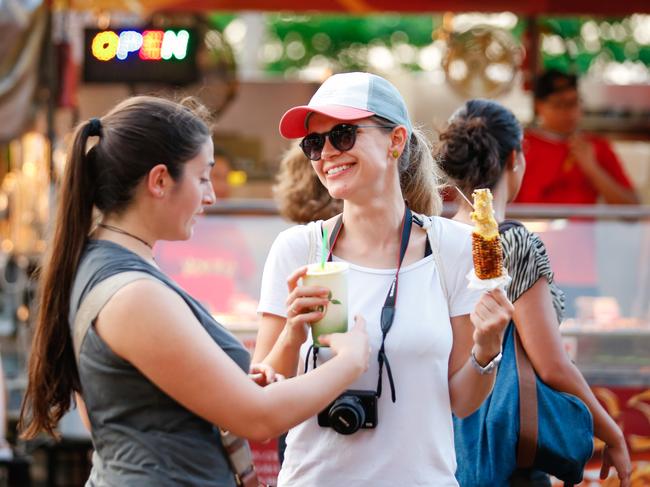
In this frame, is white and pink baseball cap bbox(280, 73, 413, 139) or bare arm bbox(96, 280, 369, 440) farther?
white and pink baseball cap bbox(280, 73, 413, 139)

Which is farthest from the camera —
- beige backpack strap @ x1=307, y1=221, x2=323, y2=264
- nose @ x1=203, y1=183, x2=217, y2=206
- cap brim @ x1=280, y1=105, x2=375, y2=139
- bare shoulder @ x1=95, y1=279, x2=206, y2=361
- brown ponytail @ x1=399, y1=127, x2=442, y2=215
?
brown ponytail @ x1=399, y1=127, x2=442, y2=215

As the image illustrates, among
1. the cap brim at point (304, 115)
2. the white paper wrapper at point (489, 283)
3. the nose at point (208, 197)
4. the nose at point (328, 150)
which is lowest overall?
the white paper wrapper at point (489, 283)

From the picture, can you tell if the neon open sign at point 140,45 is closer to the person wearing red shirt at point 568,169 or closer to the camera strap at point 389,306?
the person wearing red shirt at point 568,169

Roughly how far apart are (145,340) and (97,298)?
0.17 meters

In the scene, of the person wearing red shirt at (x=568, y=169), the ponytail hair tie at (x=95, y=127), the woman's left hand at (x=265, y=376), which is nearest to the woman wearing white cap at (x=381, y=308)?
the woman's left hand at (x=265, y=376)

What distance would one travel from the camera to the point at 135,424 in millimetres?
2641

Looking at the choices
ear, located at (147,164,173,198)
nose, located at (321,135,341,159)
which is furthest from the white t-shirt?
ear, located at (147,164,173,198)

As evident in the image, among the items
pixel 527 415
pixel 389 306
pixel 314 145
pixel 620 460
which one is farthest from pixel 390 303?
pixel 620 460

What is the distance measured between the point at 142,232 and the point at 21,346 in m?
6.28

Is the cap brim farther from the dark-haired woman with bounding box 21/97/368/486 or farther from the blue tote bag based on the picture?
the blue tote bag

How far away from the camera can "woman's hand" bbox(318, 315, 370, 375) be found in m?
2.82

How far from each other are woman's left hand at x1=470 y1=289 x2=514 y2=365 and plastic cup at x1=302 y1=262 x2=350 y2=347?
378 mm

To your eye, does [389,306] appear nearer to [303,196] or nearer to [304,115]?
[304,115]

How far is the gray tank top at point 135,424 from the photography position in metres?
2.62
